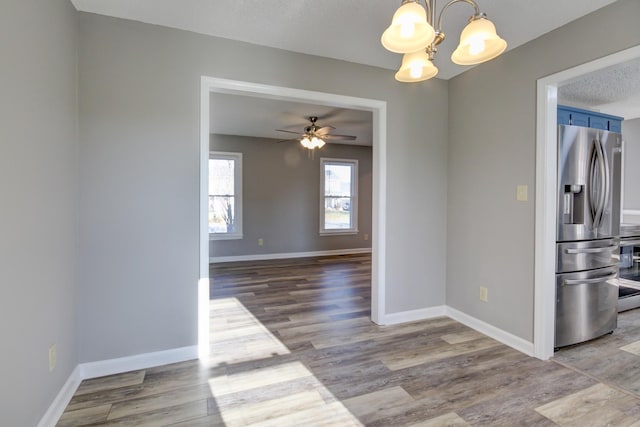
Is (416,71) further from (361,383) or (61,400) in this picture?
(61,400)

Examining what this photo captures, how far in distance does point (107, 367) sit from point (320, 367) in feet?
4.90

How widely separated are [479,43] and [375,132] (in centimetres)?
170

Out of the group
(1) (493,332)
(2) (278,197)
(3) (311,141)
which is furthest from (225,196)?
(1) (493,332)

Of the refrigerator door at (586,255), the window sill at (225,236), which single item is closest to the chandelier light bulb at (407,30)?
the refrigerator door at (586,255)

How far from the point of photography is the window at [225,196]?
6285 mm

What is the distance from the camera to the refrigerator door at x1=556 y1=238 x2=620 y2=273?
2498 mm

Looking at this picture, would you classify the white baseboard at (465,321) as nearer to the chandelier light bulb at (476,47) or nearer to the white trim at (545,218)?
the white trim at (545,218)

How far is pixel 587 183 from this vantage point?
2584 millimetres

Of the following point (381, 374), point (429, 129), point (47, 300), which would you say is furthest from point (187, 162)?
point (429, 129)

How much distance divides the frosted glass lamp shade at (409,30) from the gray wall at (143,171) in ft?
4.94

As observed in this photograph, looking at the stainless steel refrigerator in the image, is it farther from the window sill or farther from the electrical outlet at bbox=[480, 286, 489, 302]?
the window sill

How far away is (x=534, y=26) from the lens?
2.29 m

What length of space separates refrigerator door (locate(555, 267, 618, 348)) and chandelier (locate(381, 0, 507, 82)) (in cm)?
196

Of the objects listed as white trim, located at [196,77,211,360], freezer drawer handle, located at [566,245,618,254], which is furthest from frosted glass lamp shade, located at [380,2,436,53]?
freezer drawer handle, located at [566,245,618,254]
